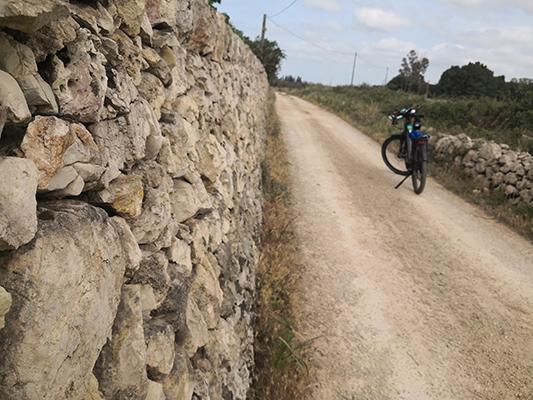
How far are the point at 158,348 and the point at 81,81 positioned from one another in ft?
4.55

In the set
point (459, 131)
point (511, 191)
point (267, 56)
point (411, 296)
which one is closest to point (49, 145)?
point (411, 296)

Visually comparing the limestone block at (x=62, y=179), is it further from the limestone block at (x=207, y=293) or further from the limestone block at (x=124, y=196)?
the limestone block at (x=207, y=293)

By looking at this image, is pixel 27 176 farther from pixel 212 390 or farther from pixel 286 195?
pixel 286 195

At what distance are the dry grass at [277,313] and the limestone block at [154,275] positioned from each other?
1.84 metres

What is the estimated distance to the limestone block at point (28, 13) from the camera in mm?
1163

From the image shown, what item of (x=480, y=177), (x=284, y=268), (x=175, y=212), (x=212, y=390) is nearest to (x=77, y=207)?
(x=175, y=212)

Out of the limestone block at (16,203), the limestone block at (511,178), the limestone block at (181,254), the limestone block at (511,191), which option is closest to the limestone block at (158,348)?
the limestone block at (181,254)

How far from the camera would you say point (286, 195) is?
8062 millimetres

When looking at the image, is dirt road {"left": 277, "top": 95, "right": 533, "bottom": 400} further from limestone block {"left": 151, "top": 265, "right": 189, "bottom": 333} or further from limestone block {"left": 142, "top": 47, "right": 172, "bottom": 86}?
limestone block {"left": 142, "top": 47, "right": 172, "bottom": 86}

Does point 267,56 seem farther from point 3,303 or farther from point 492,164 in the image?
point 3,303

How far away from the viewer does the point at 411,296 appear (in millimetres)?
5105

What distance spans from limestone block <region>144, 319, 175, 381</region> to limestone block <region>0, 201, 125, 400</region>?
1.15 ft

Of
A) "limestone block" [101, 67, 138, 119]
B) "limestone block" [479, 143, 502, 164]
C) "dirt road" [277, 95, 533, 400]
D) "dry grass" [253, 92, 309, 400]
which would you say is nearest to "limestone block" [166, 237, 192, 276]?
"limestone block" [101, 67, 138, 119]

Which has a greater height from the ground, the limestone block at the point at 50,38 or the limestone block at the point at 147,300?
the limestone block at the point at 50,38
